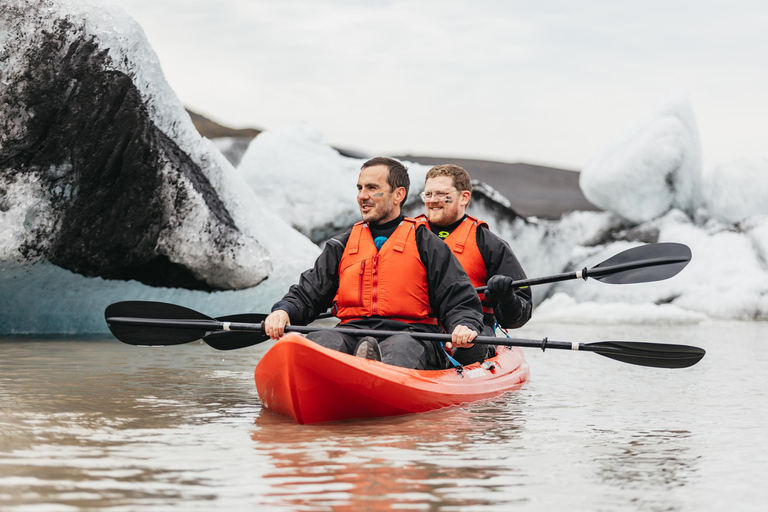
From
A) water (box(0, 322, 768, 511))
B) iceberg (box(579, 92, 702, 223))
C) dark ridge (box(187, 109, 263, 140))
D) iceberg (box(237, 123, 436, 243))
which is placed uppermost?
dark ridge (box(187, 109, 263, 140))

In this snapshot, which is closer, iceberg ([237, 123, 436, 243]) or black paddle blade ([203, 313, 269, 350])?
black paddle blade ([203, 313, 269, 350])

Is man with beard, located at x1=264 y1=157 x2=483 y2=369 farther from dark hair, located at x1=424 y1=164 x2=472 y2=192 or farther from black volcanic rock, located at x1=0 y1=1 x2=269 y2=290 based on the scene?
black volcanic rock, located at x1=0 y1=1 x2=269 y2=290

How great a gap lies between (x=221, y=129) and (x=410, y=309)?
102ft

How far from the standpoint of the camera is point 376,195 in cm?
395

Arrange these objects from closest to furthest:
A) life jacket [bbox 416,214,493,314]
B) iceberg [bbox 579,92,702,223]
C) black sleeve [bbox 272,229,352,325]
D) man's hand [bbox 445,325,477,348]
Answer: man's hand [bbox 445,325,477,348] < black sleeve [bbox 272,229,352,325] < life jacket [bbox 416,214,493,314] < iceberg [bbox 579,92,702,223]

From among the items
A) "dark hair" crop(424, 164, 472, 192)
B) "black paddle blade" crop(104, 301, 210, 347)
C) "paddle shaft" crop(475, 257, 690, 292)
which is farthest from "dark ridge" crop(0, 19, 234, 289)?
"paddle shaft" crop(475, 257, 690, 292)

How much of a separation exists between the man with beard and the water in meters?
0.38

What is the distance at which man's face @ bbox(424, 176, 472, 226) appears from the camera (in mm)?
5047

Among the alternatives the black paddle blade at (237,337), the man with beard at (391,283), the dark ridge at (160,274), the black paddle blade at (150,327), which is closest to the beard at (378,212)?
the man with beard at (391,283)

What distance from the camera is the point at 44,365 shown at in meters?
5.71

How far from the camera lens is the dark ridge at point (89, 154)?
22.7 ft

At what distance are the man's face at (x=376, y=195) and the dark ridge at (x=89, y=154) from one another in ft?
12.5

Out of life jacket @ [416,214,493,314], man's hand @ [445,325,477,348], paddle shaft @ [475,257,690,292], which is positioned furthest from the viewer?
life jacket @ [416,214,493,314]

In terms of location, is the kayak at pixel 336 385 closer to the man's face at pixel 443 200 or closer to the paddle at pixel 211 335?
the paddle at pixel 211 335
